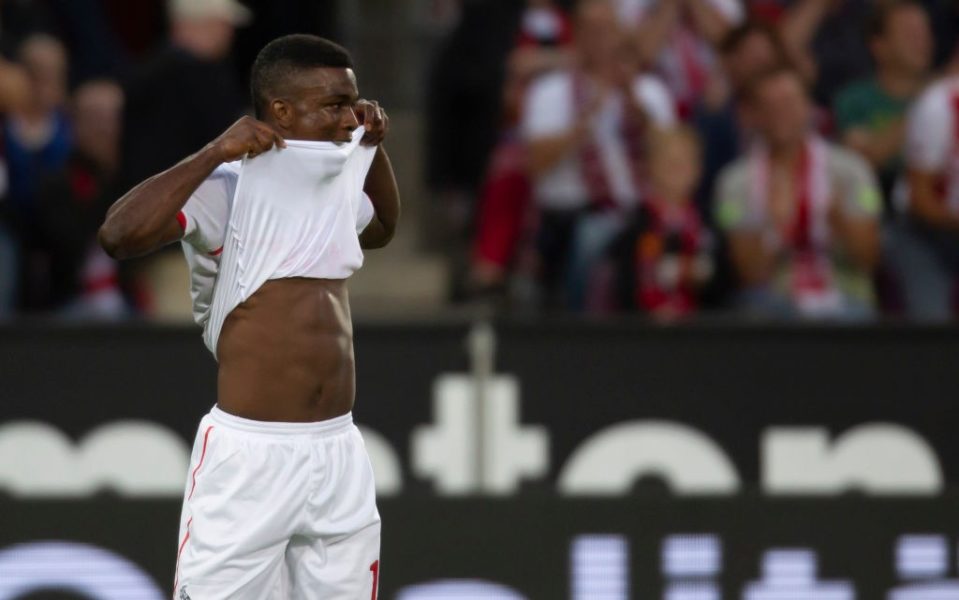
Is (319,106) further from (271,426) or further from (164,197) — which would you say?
(271,426)

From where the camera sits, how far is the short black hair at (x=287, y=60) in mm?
3861

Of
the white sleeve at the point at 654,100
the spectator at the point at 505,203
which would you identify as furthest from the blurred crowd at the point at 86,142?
the white sleeve at the point at 654,100

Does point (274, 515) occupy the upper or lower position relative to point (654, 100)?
lower

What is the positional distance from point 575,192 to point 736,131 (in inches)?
34.1

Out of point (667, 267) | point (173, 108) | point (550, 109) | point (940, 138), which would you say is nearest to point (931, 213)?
point (940, 138)

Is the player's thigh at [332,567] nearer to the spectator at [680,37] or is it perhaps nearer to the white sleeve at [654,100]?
the white sleeve at [654,100]

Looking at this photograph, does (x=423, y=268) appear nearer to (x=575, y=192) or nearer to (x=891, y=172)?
(x=575, y=192)

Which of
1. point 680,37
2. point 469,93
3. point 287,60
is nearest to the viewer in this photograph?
point 287,60

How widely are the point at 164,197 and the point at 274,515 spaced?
0.75 metres

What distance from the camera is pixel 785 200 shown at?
25.3 ft

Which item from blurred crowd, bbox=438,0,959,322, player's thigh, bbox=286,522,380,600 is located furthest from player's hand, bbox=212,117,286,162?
blurred crowd, bbox=438,0,959,322

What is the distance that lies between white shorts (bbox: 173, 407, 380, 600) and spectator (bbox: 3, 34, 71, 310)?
14.4 ft

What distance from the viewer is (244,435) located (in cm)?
392

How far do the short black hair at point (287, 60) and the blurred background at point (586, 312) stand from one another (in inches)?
78.9
